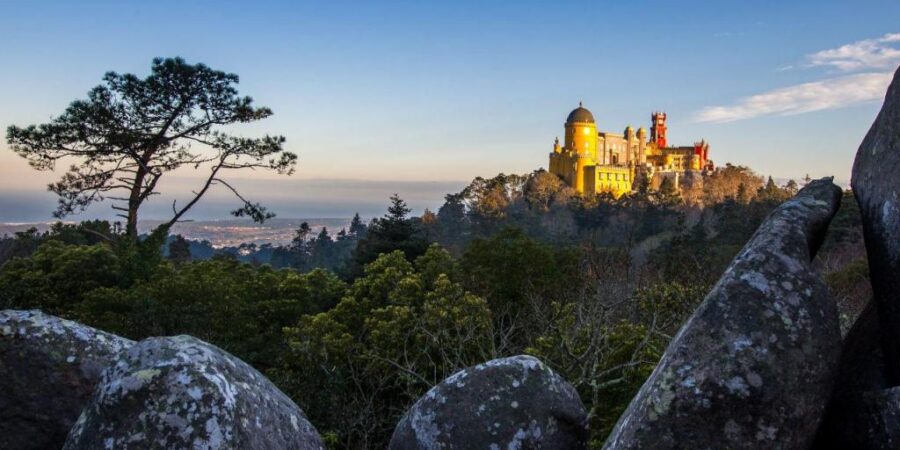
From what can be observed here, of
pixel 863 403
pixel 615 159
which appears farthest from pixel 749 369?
pixel 615 159

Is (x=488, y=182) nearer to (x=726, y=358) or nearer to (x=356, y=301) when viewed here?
(x=356, y=301)

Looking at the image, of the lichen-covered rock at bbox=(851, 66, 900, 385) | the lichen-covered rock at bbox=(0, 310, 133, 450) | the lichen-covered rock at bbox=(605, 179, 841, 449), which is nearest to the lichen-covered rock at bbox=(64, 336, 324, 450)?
the lichen-covered rock at bbox=(0, 310, 133, 450)

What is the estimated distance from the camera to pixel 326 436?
11375 mm

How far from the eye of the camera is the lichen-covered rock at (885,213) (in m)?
4.76

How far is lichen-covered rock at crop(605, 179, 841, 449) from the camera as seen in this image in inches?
159

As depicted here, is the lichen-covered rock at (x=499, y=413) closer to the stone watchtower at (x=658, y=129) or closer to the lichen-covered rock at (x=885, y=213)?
the lichen-covered rock at (x=885, y=213)

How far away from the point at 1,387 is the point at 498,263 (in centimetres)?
1806

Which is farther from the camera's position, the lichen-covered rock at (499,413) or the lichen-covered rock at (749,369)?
the lichen-covered rock at (499,413)

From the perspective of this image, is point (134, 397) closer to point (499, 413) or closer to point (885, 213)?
point (499, 413)

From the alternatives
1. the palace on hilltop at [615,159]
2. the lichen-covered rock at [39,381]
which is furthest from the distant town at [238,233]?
the lichen-covered rock at [39,381]

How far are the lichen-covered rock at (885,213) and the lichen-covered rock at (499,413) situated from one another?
2.28 m

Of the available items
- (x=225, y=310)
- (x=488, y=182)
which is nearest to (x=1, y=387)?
(x=225, y=310)

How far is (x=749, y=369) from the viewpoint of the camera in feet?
13.3

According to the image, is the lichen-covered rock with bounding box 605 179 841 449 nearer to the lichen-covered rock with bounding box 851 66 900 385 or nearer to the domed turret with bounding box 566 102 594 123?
the lichen-covered rock with bounding box 851 66 900 385
